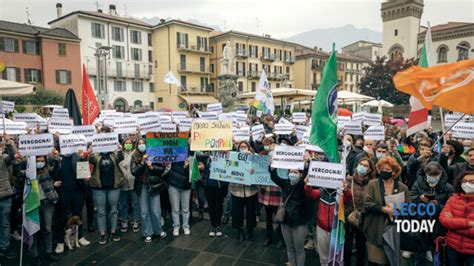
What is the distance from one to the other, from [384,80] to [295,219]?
3994cm

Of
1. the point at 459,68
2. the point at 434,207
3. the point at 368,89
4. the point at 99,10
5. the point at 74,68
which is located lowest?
the point at 434,207

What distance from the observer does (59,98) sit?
103 ft

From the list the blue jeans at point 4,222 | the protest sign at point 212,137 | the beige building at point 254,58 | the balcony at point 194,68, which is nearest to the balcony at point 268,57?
the beige building at point 254,58

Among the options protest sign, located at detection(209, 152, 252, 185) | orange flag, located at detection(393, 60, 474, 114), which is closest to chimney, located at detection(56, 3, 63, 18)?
protest sign, located at detection(209, 152, 252, 185)

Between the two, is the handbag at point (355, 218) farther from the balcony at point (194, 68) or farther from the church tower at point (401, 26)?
the church tower at point (401, 26)

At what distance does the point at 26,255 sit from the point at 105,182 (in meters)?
1.69

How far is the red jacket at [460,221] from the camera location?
3.51m

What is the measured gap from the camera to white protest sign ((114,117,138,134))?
714cm

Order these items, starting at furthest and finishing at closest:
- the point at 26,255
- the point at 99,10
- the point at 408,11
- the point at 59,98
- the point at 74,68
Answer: the point at 408,11 < the point at 99,10 < the point at 74,68 < the point at 59,98 < the point at 26,255

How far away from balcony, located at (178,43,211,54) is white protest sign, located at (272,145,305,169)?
142 ft

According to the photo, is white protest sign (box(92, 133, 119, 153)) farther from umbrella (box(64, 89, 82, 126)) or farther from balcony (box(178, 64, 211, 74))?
balcony (box(178, 64, 211, 74))

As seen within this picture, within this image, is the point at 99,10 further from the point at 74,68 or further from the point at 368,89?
the point at 368,89

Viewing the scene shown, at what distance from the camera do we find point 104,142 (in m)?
5.65

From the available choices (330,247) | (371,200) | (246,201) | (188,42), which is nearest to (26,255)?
(246,201)
